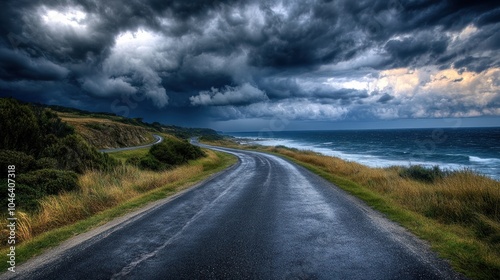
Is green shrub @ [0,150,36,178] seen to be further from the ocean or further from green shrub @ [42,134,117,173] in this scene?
the ocean

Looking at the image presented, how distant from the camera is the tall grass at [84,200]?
6910 mm

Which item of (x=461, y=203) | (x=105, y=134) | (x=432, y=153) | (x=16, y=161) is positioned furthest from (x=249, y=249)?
(x=432, y=153)

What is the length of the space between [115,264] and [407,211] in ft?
27.0

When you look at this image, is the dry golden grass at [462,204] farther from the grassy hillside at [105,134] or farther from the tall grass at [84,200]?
the grassy hillside at [105,134]

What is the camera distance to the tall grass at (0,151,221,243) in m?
6.91

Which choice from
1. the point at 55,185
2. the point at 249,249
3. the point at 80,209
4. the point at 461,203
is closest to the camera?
the point at 249,249

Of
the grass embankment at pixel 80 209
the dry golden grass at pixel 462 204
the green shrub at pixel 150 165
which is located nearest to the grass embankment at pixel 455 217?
the dry golden grass at pixel 462 204

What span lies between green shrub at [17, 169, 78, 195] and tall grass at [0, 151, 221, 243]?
38 centimetres

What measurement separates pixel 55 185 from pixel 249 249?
876cm

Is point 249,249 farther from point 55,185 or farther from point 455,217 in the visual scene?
point 55,185

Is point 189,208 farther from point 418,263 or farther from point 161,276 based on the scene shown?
point 418,263

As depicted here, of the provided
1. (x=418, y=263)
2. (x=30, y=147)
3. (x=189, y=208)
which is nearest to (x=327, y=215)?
(x=418, y=263)

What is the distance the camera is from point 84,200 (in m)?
8.90

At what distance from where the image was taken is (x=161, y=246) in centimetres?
551
